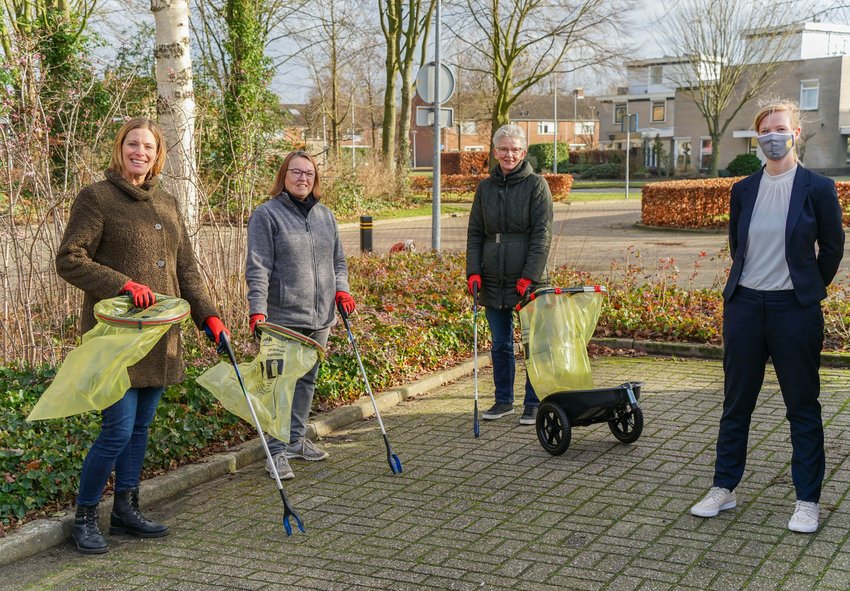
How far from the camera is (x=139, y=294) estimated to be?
13.7ft

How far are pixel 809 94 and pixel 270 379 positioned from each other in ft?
191

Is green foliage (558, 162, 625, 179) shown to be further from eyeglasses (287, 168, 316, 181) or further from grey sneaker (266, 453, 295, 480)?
grey sneaker (266, 453, 295, 480)

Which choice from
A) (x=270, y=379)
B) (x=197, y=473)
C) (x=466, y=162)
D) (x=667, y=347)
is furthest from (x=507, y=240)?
(x=466, y=162)

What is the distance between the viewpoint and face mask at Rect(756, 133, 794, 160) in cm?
436

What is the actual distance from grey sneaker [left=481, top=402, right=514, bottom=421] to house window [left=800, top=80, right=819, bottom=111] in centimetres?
5523

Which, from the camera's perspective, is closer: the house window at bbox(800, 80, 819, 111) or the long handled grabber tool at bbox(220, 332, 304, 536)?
the long handled grabber tool at bbox(220, 332, 304, 536)

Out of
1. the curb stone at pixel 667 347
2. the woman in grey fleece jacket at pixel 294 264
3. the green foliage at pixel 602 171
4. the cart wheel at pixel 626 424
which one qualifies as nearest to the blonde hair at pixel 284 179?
the woman in grey fleece jacket at pixel 294 264

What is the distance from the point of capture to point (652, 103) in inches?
2790

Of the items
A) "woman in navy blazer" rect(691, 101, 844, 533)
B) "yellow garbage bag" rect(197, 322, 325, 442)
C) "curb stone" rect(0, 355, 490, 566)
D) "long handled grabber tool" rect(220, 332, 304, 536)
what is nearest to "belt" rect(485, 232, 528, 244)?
"curb stone" rect(0, 355, 490, 566)

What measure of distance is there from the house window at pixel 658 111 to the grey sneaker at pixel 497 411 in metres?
67.5

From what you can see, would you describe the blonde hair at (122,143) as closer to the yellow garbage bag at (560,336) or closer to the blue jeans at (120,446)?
the blue jeans at (120,446)

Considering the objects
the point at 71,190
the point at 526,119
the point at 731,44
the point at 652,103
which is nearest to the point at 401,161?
the point at 731,44

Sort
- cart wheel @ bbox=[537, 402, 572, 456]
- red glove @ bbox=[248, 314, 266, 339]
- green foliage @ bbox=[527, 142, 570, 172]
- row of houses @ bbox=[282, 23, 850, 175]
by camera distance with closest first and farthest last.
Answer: red glove @ bbox=[248, 314, 266, 339], cart wheel @ bbox=[537, 402, 572, 456], row of houses @ bbox=[282, 23, 850, 175], green foliage @ bbox=[527, 142, 570, 172]

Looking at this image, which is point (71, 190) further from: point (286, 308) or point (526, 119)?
→ point (526, 119)
